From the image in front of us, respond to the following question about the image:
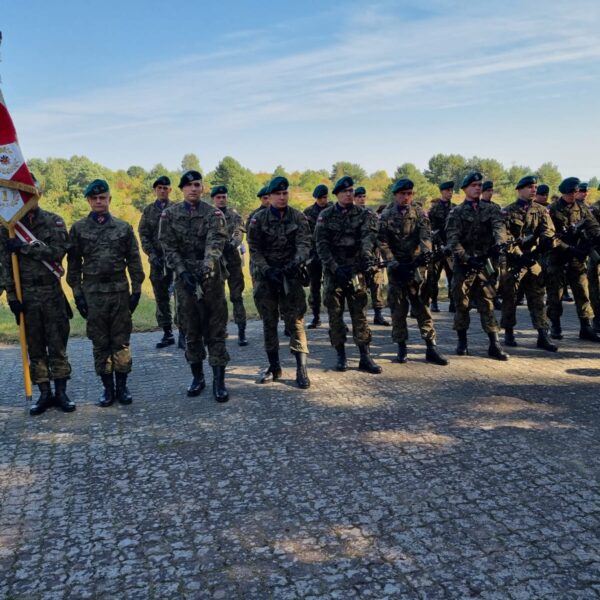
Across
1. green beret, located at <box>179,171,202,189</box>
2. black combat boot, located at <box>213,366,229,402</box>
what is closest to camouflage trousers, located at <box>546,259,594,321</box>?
black combat boot, located at <box>213,366,229,402</box>

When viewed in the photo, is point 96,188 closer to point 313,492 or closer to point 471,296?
point 313,492

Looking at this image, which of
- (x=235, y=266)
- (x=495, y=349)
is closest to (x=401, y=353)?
(x=495, y=349)

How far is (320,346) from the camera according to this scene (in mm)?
7523

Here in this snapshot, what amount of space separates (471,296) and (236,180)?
129 ft

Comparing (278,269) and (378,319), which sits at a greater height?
(278,269)

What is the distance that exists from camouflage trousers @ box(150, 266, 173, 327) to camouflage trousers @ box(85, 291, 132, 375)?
89.8 inches

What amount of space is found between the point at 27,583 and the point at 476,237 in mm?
5842

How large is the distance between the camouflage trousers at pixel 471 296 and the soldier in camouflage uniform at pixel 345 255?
1284 millimetres

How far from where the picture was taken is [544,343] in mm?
6902

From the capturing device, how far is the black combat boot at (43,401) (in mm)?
5035

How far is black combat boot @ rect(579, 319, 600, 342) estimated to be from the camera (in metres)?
7.33

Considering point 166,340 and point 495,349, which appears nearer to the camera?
point 495,349

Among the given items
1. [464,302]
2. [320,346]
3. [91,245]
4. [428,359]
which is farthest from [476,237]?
[91,245]

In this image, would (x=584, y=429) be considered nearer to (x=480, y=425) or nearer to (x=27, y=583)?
(x=480, y=425)
